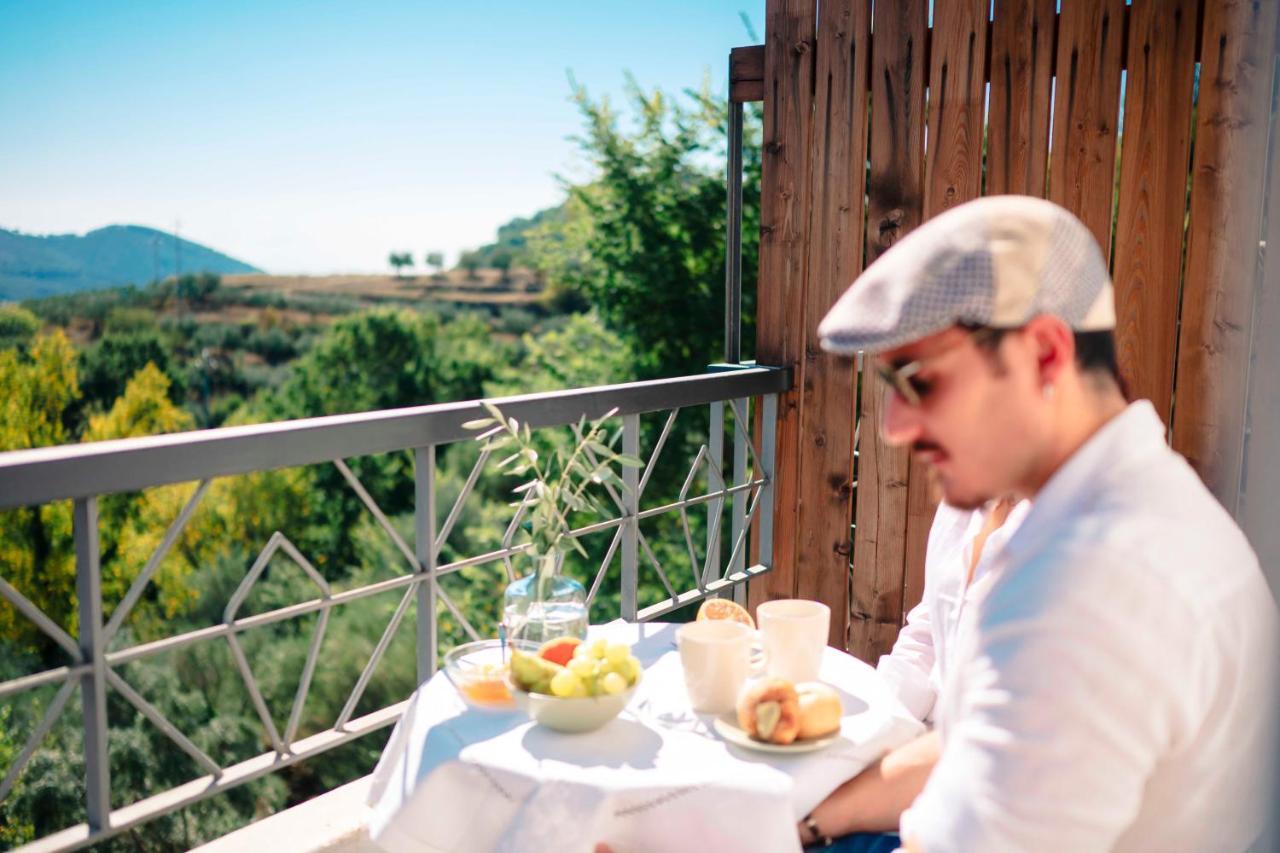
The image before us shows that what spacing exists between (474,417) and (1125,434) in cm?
159

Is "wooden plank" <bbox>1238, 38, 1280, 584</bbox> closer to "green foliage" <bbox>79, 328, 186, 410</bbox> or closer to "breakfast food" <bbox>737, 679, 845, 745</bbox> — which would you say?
"breakfast food" <bbox>737, 679, 845, 745</bbox>

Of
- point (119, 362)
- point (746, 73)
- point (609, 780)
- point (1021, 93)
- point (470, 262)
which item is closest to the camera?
point (609, 780)

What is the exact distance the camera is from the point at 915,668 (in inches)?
63.7

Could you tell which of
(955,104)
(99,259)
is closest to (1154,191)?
(955,104)

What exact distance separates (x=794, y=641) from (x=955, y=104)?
2125 mm

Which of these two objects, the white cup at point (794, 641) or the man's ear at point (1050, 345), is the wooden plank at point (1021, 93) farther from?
the man's ear at point (1050, 345)

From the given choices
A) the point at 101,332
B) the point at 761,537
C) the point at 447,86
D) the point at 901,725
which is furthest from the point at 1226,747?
the point at 447,86

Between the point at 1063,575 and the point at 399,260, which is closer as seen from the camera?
the point at 1063,575

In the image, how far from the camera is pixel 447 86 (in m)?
29.6

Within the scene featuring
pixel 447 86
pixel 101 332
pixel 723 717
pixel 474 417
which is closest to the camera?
pixel 723 717

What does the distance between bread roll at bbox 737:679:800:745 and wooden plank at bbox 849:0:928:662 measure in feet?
6.63

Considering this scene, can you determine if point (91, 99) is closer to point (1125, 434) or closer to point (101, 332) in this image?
point (101, 332)

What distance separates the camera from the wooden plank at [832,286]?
10.5ft

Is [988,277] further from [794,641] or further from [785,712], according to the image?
[794,641]
